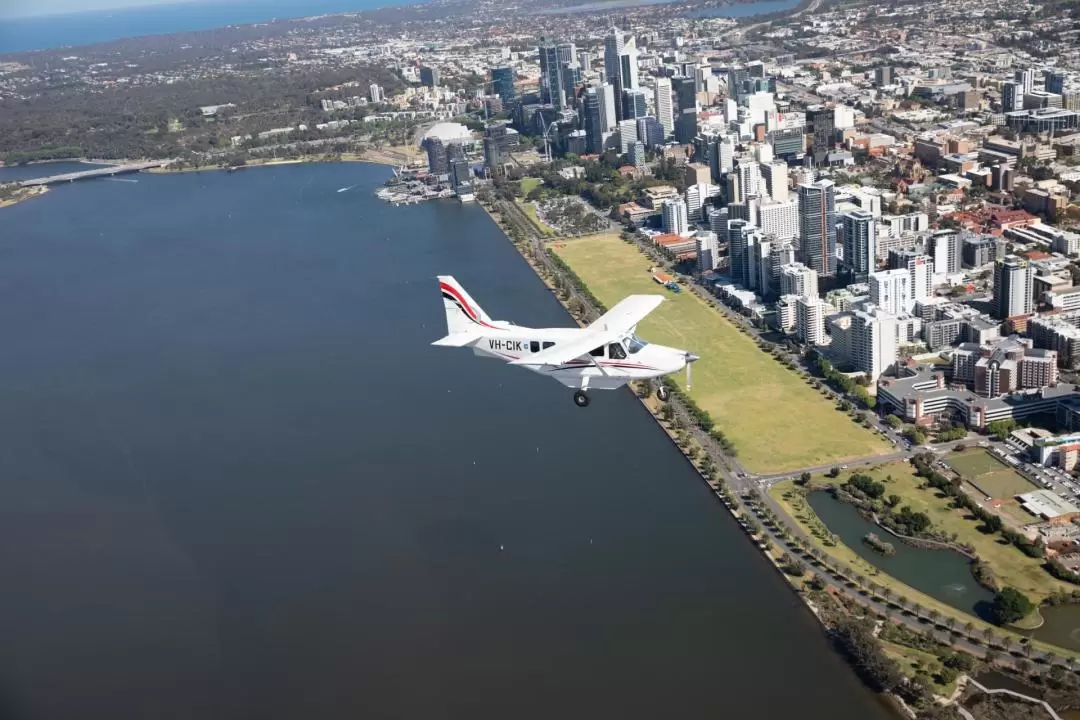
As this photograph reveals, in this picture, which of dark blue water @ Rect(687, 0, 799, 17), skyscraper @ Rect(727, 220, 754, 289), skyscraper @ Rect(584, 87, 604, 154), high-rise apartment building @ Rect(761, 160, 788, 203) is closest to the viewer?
skyscraper @ Rect(727, 220, 754, 289)

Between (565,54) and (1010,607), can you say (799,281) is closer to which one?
(1010,607)

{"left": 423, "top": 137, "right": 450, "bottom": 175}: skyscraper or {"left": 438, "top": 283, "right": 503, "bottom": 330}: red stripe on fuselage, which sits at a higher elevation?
{"left": 438, "top": 283, "right": 503, "bottom": 330}: red stripe on fuselage

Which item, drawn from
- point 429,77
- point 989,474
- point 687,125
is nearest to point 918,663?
point 989,474

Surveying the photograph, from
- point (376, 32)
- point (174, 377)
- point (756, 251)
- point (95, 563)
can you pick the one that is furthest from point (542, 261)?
point (376, 32)

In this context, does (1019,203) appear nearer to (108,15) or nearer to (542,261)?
(542,261)

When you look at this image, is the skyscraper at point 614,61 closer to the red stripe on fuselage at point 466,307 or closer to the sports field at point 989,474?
the sports field at point 989,474

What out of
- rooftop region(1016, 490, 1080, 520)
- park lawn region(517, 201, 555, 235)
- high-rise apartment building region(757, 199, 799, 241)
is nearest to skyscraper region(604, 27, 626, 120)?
park lawn region(517, 201, 555, 235)

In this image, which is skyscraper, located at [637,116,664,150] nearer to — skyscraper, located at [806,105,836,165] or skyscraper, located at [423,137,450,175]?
skyscraper, located at [806,105,836,165]
